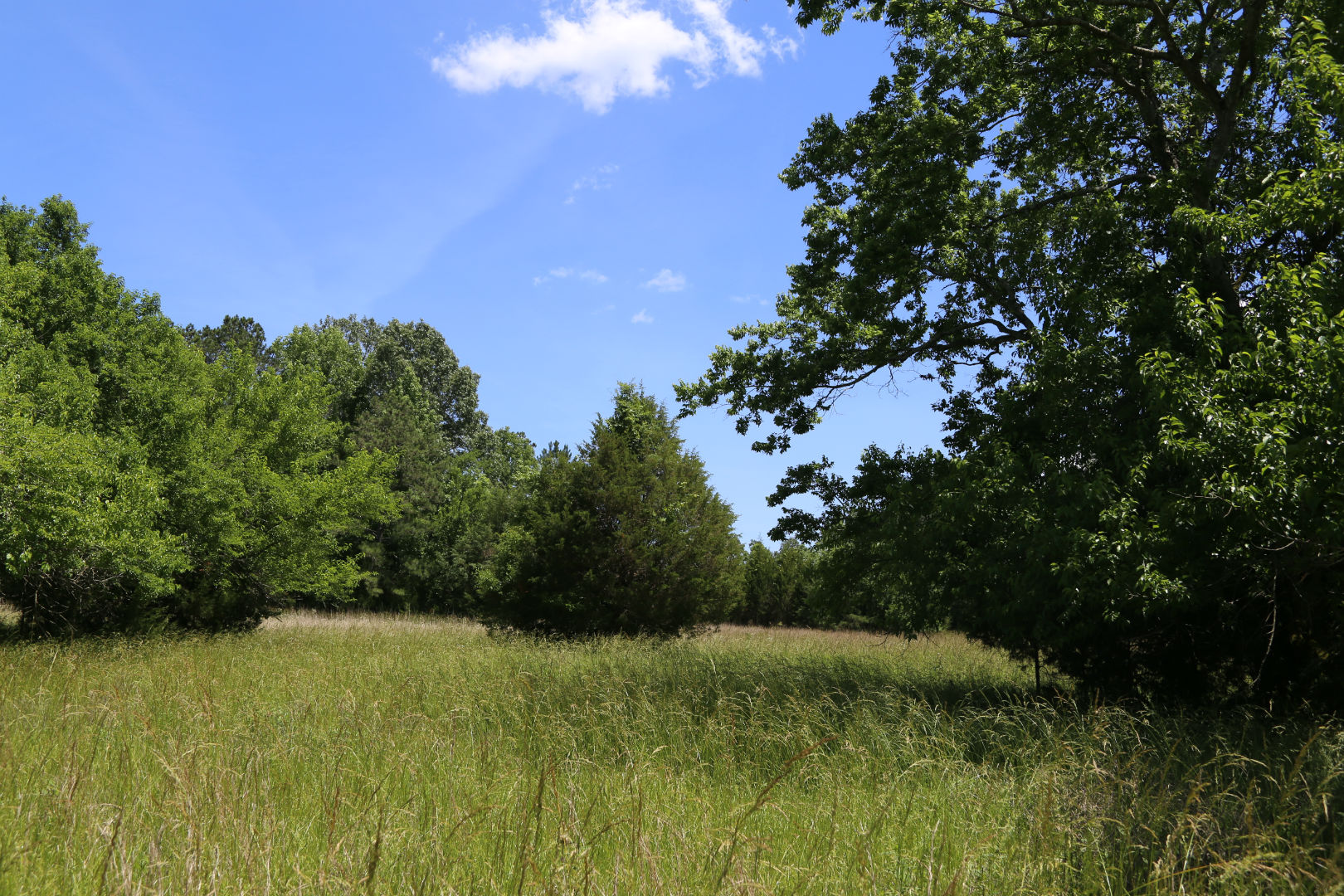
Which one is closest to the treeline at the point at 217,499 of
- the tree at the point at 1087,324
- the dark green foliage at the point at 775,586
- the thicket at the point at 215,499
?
the thicket at the point at 215,499

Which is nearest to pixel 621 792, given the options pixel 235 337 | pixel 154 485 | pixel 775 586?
pixel 154 485

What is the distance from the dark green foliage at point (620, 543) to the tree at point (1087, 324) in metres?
5.99

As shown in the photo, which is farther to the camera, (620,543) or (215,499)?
(620,543)

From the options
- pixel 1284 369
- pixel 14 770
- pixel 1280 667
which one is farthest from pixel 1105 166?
pixel 14 770

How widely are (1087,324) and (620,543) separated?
38.4 ft

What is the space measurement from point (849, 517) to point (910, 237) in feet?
14.3

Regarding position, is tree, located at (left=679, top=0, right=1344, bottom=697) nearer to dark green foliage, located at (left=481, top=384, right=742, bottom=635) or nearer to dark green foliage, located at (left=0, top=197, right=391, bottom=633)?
dark green foliage, located at (left=481, top=384, right=742, bottom=635)

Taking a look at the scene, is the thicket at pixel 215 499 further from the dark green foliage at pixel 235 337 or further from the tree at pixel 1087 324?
the dark green foliage at pixel 235 337

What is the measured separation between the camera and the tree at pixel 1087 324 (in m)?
6.99

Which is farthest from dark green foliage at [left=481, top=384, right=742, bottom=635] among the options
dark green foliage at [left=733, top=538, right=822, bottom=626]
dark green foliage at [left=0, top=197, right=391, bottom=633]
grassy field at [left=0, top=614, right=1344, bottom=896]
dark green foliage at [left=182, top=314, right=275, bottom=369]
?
dark green foliage at [left=182, top=314, right=275, bottom=369]

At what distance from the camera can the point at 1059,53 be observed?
1058cm

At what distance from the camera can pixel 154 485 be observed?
14.9 meters

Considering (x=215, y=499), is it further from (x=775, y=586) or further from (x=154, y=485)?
(x=775, y=586)

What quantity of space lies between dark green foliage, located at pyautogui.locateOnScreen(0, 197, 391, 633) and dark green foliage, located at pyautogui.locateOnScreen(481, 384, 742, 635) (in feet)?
16.5
